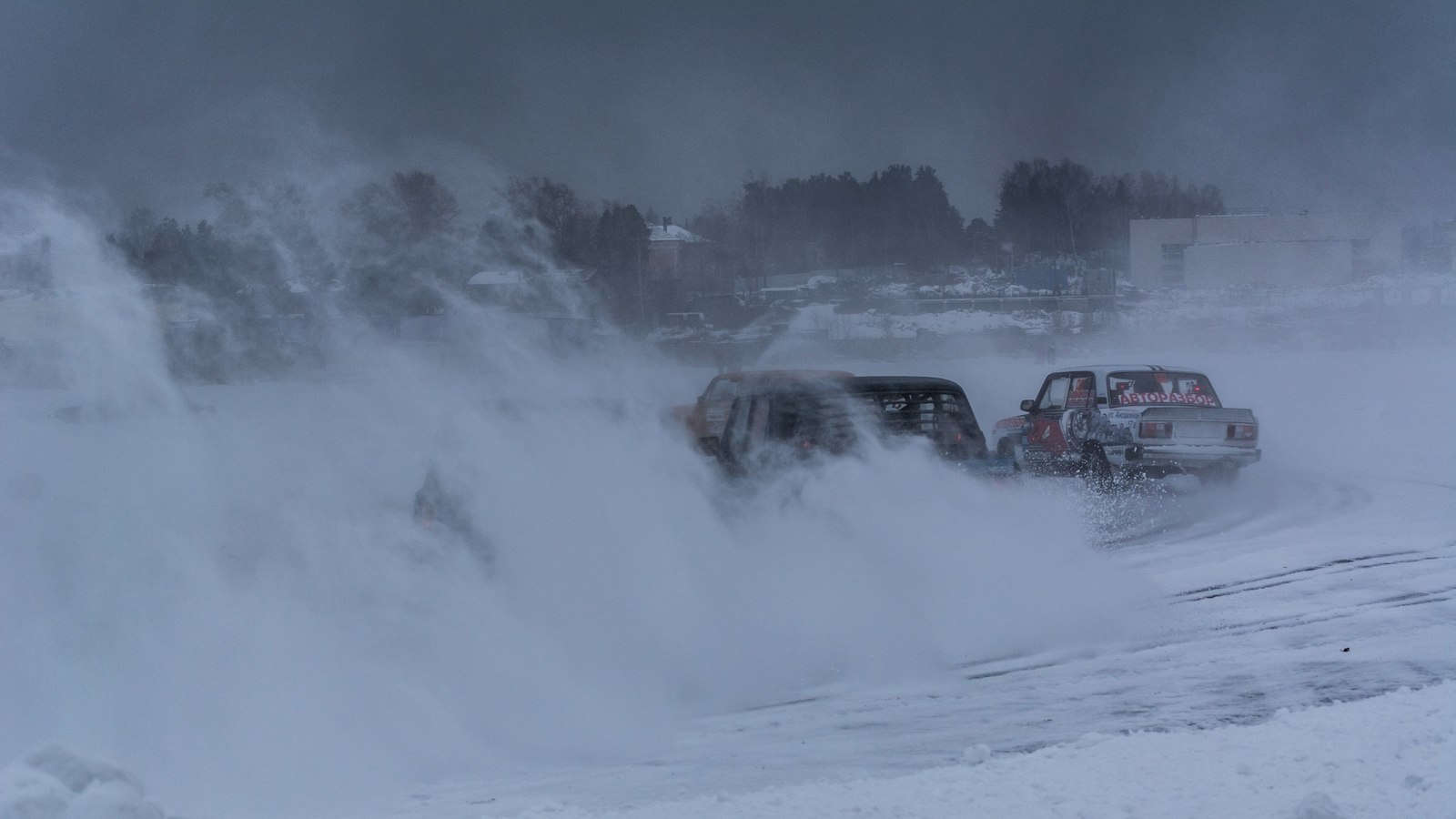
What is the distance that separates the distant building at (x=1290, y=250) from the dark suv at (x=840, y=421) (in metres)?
30.3

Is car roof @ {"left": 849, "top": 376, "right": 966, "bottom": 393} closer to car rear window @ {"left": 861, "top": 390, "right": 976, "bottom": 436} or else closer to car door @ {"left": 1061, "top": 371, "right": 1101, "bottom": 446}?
car rear window @ {"left": 861, "top": 390, "right": 976, "bottom": 436}

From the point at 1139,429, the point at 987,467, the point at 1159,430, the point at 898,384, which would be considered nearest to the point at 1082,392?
the point at 1139,429

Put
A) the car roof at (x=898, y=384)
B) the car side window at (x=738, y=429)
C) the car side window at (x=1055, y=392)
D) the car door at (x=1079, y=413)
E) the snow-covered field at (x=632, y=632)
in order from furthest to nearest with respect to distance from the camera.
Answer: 1. the car side window at (x=1055, y=392)
2. the car door at (x=1079, y=413)
3. the car roof at (x=898, y=384)
4. the car side window at (x=738, y=429)
5. the snow-covered field at (x=632, y=632)

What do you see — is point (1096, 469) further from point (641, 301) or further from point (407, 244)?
point (641, 301)

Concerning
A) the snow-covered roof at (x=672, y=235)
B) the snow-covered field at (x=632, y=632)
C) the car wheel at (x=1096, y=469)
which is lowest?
the car wheel at (x=1096, y=469)

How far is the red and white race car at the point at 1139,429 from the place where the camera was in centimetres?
1404

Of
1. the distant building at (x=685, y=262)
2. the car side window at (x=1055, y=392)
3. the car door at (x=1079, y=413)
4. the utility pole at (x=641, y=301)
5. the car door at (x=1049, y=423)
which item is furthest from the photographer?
the distant building at (x=685, y=262)

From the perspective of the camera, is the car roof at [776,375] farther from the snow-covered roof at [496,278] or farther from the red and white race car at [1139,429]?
the snow-covered roof at [496,278]

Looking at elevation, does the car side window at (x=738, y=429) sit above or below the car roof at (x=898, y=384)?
below

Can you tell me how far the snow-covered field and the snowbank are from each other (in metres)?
0.02

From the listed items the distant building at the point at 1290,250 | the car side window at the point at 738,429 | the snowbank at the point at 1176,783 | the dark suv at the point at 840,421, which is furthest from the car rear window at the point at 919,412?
the distant building at the point at 1290,250

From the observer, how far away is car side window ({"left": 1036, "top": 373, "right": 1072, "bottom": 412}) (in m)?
15.8

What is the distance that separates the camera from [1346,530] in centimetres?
1137

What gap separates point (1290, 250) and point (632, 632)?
1385 inches
